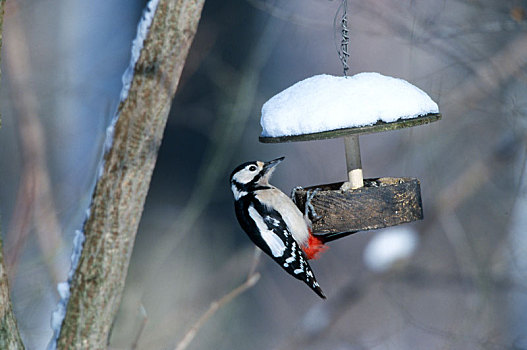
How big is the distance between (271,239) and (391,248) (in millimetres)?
2916

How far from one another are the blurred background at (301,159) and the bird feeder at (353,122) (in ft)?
9.02

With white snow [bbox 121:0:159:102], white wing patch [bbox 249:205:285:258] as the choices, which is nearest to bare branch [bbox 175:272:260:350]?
white wing patch [bbox 249:205:285:258]

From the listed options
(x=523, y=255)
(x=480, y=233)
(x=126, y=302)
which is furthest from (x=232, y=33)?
(x=523, y=255)

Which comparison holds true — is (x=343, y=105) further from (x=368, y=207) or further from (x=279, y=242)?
(x=279, y=242)

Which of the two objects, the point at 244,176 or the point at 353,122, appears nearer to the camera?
the point at 353,122

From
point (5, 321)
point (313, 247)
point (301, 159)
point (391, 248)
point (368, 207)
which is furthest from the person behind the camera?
point (301, 159)

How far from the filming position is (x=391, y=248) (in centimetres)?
543

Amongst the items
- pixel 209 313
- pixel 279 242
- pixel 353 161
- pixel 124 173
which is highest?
pixel 124 173

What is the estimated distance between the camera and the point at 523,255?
5.40m

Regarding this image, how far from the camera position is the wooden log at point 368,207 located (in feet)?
8.18

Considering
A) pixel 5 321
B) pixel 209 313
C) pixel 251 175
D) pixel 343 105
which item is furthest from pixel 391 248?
pixel 5 321

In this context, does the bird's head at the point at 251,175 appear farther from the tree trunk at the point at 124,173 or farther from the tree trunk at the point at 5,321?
the tree trunk at the point at 5,321

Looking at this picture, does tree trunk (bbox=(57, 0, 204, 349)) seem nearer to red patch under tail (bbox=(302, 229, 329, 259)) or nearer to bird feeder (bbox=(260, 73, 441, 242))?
bird feeder (bbox=(260, 73, 441, 242))

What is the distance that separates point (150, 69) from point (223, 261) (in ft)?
13.4
